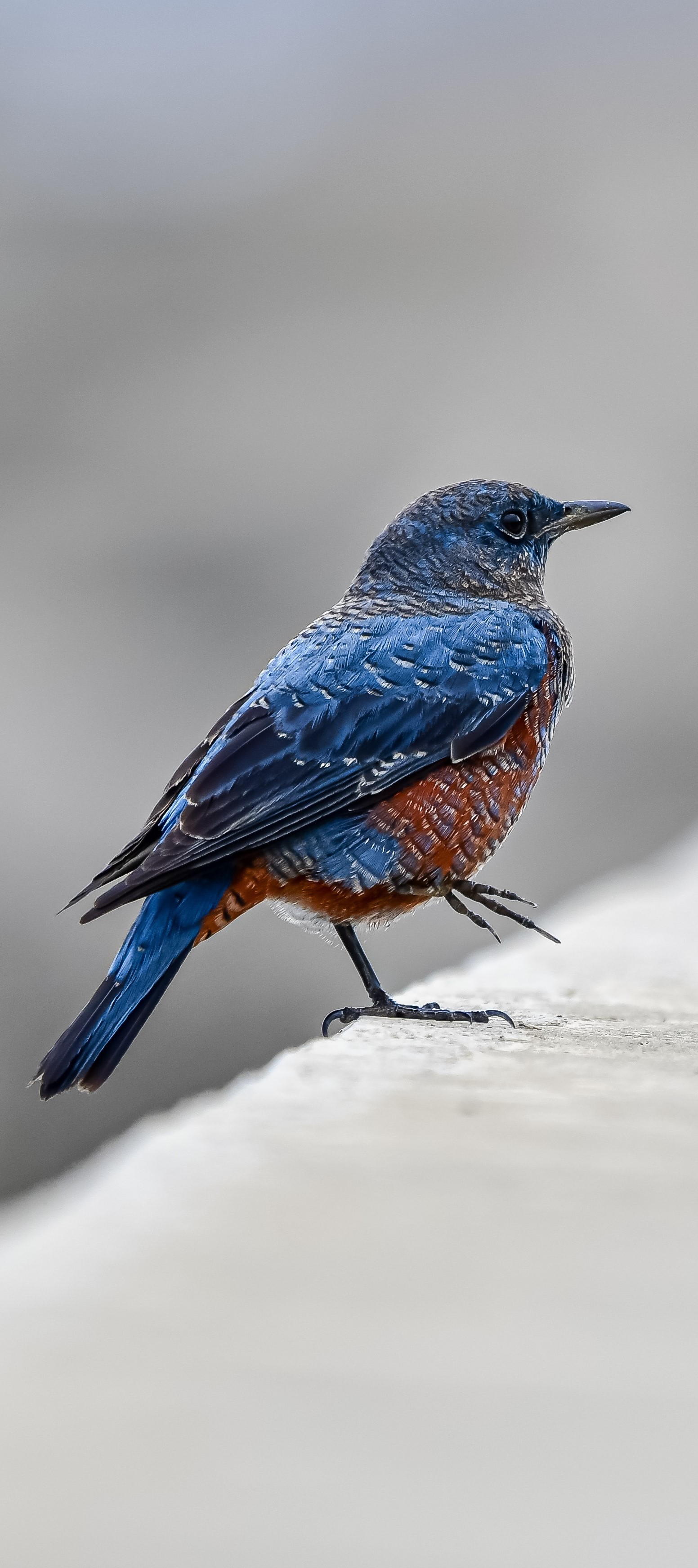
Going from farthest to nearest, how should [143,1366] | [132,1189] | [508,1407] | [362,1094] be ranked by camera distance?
[362,1094] → [132,1189] → [143,1366] → [508,1407]

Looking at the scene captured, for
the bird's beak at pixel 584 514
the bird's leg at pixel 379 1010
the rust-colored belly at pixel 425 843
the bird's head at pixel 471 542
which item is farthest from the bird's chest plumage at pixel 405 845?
the bird's beak at pixel 584 514

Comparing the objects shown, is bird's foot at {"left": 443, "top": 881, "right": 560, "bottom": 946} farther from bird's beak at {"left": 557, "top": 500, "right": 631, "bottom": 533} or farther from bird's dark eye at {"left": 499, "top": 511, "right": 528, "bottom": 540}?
bird's beak at {"left": 557, "top": 500, "right": 631, "bottom": 533}

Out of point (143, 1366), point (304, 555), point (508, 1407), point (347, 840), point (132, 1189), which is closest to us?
point (508, 1407)

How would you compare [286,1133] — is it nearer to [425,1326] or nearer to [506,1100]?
[506,1100]

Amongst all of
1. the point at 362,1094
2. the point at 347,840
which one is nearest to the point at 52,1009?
the point at 347,840

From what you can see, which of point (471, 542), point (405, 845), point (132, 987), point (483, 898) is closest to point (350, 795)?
point (405, 845)

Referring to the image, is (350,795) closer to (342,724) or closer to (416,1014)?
(342,724)

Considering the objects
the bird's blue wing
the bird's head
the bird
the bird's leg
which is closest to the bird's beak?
the bird's head
